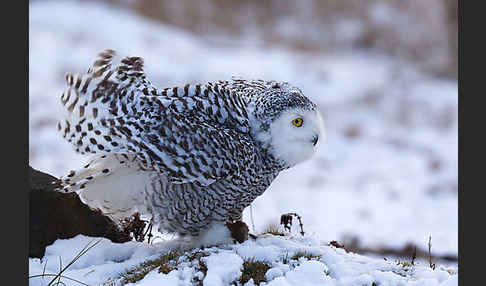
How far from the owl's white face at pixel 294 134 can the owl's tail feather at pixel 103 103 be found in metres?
1.10

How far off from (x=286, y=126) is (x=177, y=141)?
2.95 ft

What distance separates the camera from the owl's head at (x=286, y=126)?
16.1 ft

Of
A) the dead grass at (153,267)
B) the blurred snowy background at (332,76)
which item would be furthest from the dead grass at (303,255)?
the blurred snowy background at (332,76)

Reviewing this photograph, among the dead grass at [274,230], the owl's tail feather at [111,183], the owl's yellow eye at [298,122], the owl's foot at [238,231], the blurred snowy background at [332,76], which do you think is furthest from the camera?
the blurred snowy background at [332,76]

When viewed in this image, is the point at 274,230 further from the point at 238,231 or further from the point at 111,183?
the point at 111,183

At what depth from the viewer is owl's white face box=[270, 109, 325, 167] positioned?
194 inches

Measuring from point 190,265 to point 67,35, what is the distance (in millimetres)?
16332

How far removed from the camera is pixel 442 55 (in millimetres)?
24938

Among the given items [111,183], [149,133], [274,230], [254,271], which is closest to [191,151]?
[149,133]

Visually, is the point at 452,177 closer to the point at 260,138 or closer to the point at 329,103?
the point at 329,103

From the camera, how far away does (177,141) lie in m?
4.64

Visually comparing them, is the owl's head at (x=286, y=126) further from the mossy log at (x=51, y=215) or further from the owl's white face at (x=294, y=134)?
the mossy log at (x=51, y=215)

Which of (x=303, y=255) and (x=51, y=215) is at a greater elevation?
(x=51, y=215)

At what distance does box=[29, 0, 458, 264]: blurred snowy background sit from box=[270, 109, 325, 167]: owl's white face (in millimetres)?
3442
